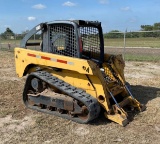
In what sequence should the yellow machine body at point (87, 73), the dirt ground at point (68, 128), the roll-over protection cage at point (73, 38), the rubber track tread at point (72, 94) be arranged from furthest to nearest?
the roll-over protection cage at point (73, 38)
the yellow machine body at point (87, 73)
the rubber track tread at point (72, 94)
the dirt ground at point (68, 128)

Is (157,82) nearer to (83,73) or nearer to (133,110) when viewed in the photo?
(133,110)

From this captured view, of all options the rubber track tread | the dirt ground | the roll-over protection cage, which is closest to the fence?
the roll-over protection cage

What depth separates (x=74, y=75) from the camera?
5.81 m

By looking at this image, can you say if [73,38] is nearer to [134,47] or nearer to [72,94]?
[72,94]

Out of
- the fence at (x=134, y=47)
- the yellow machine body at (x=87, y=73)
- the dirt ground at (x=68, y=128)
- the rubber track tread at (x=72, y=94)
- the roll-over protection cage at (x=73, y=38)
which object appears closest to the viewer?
the dirt ground at (x=68, y=128)

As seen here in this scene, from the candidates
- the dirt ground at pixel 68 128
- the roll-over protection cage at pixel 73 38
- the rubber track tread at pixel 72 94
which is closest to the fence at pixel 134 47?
the roll-over protection cage at pixel 73 38

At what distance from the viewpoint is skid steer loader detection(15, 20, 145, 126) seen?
5.47 meters

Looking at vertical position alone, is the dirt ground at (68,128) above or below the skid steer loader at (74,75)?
below

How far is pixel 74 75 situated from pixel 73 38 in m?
0.74

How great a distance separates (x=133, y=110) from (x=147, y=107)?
42cm

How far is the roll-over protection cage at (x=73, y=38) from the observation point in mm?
5629

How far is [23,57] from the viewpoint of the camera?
6.47 metres

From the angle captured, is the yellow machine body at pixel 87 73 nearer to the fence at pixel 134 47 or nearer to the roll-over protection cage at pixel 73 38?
the roll-over protection cage at pixel 73 38

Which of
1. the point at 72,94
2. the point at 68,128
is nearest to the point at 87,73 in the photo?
the point at 72,94
